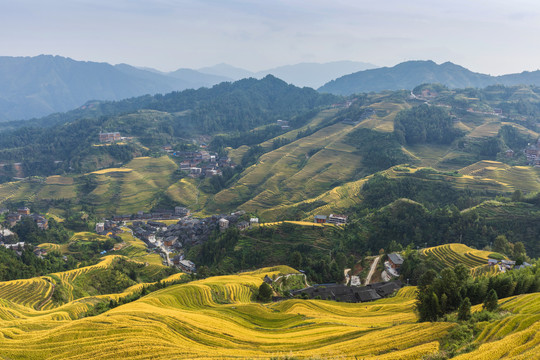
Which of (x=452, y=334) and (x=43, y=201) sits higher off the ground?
(x=452, y=334)

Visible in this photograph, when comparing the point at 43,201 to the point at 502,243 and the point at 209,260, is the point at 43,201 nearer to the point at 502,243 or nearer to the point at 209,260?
the point at 209,260

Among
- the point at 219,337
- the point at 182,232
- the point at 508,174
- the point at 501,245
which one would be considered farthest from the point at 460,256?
the point at 182,232

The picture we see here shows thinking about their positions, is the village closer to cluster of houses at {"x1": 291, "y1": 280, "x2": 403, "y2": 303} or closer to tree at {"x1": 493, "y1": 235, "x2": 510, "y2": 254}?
cluster of houses at {"x1": 291, "y1": 280, "x2": 403, "y2": 303}

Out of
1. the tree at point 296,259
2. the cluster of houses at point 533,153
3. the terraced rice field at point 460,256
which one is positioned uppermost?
the cluster of houses at point 533,153

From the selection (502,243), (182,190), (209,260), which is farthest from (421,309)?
(182,190)

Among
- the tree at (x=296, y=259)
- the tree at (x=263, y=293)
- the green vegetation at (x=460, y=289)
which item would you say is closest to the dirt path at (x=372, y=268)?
the tree at (x=296, y=259)

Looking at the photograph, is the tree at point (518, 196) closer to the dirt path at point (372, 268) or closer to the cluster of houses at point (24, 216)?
the dirt path at point (372, 268)
